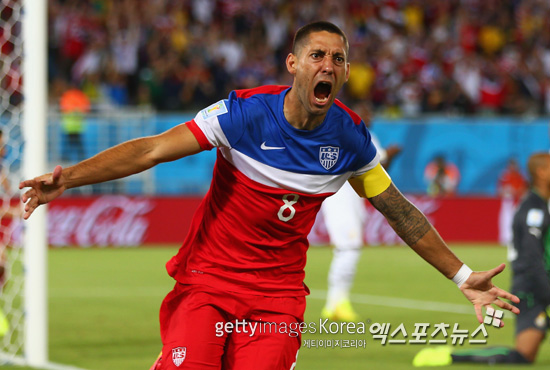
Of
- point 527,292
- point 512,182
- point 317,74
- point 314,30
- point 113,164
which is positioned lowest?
point 113,164

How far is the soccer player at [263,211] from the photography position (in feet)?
15.7

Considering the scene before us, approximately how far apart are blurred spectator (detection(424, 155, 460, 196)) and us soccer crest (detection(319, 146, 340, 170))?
56.6 ft

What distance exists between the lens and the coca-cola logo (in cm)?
1925

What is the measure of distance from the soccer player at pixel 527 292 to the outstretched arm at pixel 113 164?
4.15m

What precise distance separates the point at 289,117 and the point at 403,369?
3.74 meters

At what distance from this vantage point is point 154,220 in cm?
1994

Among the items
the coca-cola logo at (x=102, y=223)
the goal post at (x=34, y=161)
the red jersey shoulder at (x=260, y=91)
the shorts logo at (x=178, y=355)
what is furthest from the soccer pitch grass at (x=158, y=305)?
the red jersey shoulder at (x=260, y=91)

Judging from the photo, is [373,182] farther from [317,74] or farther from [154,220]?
[154,220]

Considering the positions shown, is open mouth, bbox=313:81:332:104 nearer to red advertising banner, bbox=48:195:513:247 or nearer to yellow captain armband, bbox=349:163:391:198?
yellow captain armband, bbox=349:163:391:198

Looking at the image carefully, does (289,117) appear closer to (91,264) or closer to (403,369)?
(403,369)

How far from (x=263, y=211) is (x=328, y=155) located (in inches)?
17.7

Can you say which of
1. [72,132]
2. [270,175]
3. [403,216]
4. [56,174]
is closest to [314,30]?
[270,175]

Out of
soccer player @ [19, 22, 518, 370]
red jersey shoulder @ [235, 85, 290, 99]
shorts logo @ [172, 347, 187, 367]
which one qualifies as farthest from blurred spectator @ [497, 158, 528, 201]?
shorts logo @ [172, 347, 187, 367]

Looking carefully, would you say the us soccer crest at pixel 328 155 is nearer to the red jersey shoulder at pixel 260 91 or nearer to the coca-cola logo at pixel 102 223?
the red jersey shoulder at pixel 260 91
